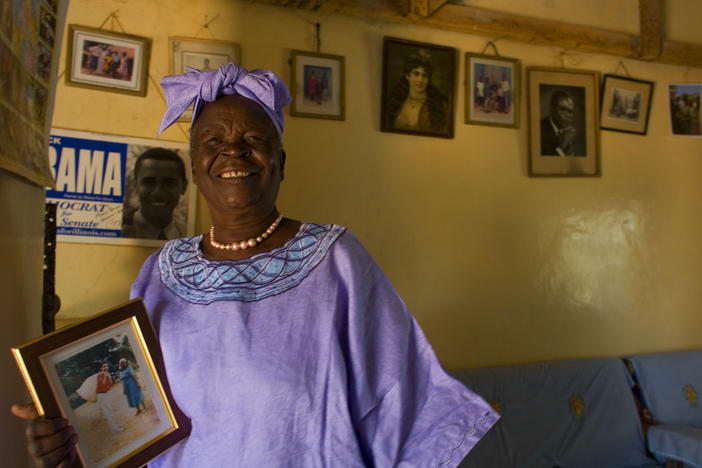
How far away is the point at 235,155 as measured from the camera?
4.26 feet

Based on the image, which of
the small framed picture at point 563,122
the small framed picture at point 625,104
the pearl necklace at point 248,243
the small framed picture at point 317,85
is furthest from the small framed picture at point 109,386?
the small framed picture at point 625,104

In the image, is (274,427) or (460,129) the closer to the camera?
(274,427)

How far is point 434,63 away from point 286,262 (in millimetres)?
2104

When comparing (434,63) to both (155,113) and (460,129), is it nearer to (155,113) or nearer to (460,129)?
(460,129)

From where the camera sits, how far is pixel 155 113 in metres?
2.44

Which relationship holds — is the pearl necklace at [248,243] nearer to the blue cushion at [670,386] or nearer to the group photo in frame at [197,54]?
the group photo in frame at [197,54]

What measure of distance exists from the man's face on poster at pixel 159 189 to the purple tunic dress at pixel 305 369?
1.16 m

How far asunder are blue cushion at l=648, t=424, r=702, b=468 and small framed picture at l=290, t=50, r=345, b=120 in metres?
2.61

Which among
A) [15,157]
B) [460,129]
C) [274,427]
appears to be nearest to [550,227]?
[460,129]

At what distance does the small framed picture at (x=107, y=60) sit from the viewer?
2.30 meters

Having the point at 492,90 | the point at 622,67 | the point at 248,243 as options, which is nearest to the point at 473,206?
the point at 492,90

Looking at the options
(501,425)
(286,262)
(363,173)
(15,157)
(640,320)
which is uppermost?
(363,173)

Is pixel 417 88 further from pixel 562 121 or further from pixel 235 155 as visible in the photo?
pixel 235 155

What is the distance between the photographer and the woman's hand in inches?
39.0
